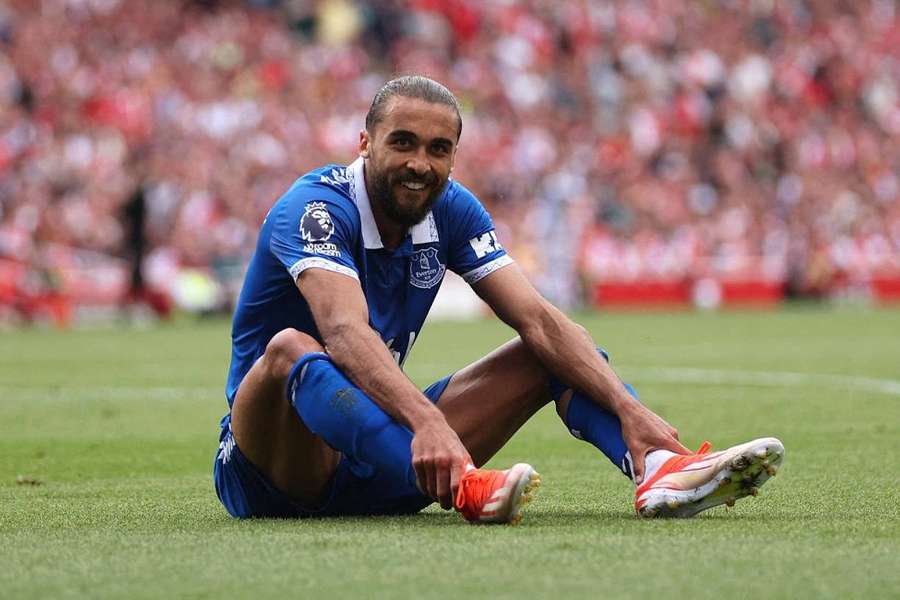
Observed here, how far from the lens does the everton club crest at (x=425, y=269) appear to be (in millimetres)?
5086

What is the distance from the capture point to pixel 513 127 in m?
26.2

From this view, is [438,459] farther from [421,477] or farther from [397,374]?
[397,374]

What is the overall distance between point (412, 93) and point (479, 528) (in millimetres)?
1308

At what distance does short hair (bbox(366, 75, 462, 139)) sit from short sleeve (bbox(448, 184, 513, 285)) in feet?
1.11

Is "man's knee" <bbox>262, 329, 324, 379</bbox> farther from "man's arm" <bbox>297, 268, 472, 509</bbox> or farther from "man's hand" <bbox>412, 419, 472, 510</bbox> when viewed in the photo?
"man's hand" <bbox>412, 419, 472, 510</bbox>

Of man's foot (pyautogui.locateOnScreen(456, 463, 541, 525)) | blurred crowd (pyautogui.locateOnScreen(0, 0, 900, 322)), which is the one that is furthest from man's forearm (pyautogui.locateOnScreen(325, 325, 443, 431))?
blurred crowd (pyautogui.locateOnScreen(0, 0, 900, 322))

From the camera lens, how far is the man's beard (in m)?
4.85

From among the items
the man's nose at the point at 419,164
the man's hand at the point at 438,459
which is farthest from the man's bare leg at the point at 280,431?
the man's nose at the point at 419,164

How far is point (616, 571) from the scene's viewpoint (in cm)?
374

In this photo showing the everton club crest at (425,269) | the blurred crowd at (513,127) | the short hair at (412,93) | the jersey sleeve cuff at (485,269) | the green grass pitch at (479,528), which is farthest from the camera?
the blurred crowd at (513,127)

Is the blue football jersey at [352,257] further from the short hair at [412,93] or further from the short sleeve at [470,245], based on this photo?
the short hair at [412,93]

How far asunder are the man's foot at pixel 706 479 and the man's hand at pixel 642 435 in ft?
0.22

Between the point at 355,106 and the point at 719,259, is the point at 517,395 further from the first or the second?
the point at 719,259

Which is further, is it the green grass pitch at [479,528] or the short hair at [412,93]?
the short hair at [412,93]
